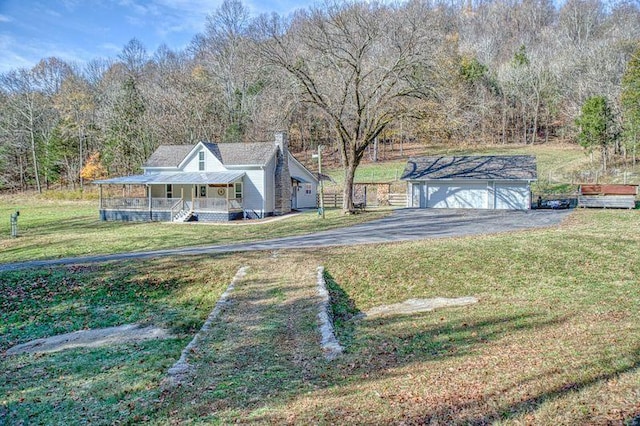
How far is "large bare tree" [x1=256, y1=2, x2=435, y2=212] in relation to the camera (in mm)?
24109

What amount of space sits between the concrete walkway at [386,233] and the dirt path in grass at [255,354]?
460 centimetres

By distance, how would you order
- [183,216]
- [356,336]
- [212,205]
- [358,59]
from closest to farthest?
[356,336]
[358,59]
[183,216]
[212,205]

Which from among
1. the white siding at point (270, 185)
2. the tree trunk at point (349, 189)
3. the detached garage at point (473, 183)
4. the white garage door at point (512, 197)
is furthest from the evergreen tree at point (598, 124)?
the white siding at point (270, 185)

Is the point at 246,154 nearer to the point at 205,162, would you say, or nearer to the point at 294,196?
the point at 205,162

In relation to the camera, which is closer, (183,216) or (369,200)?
(183,216)

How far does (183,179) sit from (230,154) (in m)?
3.92

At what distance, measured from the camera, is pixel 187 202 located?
30172 mm

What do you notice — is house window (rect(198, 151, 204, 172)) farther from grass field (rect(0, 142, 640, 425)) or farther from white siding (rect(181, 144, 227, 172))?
grass field (rect(0, 142, 640, 425))

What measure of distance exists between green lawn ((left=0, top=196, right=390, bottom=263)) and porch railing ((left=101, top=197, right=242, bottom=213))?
1.84m

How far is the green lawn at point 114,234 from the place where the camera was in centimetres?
1767

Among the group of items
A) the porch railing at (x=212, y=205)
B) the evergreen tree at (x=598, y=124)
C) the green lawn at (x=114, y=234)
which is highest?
the evergreen tree at (x=598, y=124)

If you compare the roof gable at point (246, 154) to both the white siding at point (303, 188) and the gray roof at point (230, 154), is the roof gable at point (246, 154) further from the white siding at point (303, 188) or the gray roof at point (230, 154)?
the white siding at point (303, 188)

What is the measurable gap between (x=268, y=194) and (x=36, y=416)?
82.4 ft

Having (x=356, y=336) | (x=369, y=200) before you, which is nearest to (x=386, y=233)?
(x=356, y=336)
